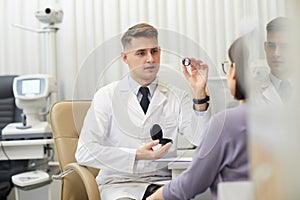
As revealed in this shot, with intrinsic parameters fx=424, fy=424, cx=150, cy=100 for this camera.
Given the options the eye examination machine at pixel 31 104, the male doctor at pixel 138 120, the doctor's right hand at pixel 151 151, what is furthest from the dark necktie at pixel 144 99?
the eye examination machine at pixel 31 104

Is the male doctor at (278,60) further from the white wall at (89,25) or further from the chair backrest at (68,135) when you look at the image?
the white wall at (89,25)

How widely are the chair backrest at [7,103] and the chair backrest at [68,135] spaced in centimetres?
75

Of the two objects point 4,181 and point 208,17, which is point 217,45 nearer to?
point 208,17

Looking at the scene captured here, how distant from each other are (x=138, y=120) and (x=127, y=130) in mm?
116

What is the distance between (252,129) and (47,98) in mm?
2418

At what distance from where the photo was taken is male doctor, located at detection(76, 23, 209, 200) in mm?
1431

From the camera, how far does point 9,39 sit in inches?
116

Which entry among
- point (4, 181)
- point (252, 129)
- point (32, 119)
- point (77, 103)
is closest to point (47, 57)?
point (32, 119)

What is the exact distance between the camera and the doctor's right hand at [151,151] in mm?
1405

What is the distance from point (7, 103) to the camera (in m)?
2.68

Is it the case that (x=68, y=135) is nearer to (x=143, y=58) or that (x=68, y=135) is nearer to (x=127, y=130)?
(x=127, y=130)

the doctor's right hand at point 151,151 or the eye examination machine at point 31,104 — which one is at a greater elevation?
the eye examination machine at point 31,104

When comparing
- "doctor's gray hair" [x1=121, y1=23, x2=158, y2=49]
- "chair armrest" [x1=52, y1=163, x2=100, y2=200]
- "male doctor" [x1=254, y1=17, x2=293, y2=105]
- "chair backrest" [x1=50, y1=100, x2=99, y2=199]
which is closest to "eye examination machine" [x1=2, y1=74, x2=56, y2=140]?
"chair backrest" [x1=50, y1=100, x2=99, y2=199]

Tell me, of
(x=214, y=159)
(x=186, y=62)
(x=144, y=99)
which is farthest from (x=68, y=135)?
(x=214, y=159)
